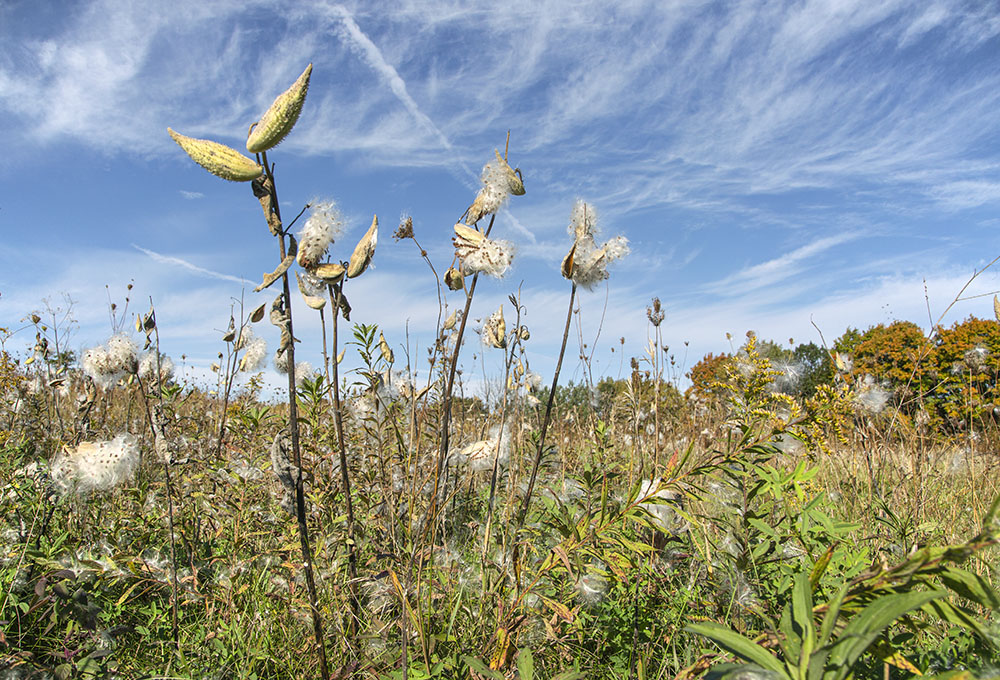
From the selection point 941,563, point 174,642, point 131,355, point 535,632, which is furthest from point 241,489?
point 941,563

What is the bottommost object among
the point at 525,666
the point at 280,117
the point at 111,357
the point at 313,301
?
the point at 525,666

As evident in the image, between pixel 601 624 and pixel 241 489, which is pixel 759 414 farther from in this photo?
pixel 241 489

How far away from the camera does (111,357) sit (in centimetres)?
267

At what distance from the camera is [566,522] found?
61.8 inches

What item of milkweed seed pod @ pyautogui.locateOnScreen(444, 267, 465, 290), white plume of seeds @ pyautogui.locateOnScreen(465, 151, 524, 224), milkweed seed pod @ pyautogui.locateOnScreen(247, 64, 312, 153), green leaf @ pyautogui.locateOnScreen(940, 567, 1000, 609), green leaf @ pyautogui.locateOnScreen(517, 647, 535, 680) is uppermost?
white plume of seeds @ pyautogui.locateOnScreen(465, 151, 524, 224)

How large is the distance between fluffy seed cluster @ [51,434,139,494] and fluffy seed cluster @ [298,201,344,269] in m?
1.54

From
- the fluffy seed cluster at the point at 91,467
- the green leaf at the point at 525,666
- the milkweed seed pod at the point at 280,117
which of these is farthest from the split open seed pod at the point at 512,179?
the fluffy seed cluster at the point at 91,467

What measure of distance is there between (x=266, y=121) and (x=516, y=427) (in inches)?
116

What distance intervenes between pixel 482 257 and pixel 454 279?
0.13m

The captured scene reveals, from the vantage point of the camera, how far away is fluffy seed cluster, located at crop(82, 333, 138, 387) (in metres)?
2.66

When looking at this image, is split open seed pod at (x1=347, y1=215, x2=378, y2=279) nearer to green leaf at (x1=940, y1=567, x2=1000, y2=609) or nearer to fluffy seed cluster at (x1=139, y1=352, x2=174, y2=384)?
green leaf at (x1=940, y1=567, x2=1000, y2=609)

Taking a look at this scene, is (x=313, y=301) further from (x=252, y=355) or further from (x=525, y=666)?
(x=252, y=355)

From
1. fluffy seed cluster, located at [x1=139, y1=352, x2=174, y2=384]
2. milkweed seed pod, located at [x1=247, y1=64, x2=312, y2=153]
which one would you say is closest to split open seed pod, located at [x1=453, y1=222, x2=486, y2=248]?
milkweed seed pod, located at [x1=247, y1=64, x2=312, y2=153]

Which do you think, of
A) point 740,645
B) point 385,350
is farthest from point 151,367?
point 740,645
